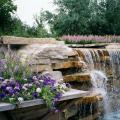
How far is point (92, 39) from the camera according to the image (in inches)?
482

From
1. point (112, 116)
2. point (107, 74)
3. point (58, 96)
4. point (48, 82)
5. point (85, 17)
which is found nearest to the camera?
point (58, 96)

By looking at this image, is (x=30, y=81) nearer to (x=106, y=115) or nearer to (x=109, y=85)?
(x=106, y=115)

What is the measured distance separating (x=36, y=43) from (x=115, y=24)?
11.4m

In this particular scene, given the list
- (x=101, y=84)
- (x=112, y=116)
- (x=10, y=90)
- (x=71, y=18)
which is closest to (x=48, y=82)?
(x=10, y=90)

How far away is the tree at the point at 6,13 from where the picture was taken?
11637 millimetres

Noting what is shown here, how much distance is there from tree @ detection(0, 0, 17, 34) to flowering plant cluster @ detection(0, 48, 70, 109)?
744 centimetres

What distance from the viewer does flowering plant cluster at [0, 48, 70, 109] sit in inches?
148

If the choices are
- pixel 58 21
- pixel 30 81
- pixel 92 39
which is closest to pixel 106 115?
pixel 30 81

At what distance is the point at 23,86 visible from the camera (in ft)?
12.8

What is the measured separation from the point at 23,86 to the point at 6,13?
27.4ft

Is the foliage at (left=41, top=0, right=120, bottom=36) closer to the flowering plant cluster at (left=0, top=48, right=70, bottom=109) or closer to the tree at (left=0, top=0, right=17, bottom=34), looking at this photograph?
the tree at (left=0, top=0, right=17, bottom=34)

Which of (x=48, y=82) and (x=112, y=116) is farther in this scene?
(x=112, y=116)

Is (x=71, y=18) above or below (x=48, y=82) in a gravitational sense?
above

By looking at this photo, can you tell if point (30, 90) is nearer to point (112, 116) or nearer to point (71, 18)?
point (112, 116)
